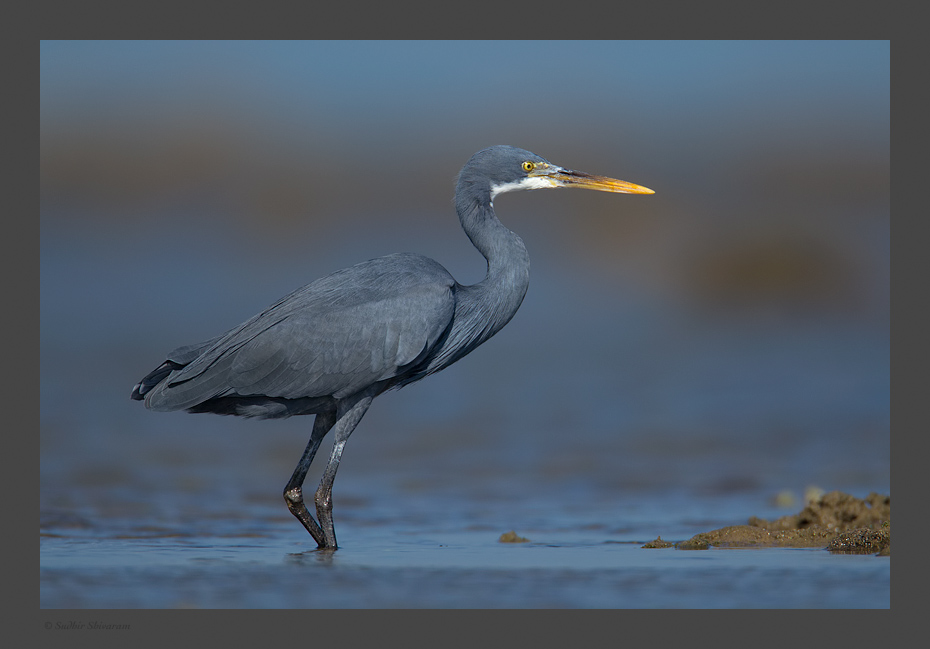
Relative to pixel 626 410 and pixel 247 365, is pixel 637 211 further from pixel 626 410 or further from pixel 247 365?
pixel 247 365

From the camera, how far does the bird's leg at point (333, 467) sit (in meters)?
8.88

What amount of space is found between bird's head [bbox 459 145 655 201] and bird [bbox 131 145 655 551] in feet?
0.04

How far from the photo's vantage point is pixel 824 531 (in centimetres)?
870

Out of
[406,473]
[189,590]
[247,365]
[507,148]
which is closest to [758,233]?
[406,473]

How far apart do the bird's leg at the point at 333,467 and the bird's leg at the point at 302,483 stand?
0.08 m

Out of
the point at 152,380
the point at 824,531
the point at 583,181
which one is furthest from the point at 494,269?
the point at 824,531

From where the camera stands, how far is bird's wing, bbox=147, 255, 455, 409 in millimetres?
8789

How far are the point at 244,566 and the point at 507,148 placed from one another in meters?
4.17

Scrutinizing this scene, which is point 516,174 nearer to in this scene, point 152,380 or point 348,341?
point 348,341

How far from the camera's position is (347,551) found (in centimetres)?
854

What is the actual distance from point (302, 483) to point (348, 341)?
1292 mm

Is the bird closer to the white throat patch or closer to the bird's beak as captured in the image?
the white throat patch

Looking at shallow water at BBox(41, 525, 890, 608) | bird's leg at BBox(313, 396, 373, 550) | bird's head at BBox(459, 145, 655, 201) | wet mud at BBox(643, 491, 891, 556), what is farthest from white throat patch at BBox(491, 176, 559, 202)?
wet mud at BBox(643, 491, 891, 556)

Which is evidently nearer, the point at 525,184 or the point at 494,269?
the point at 494,269
